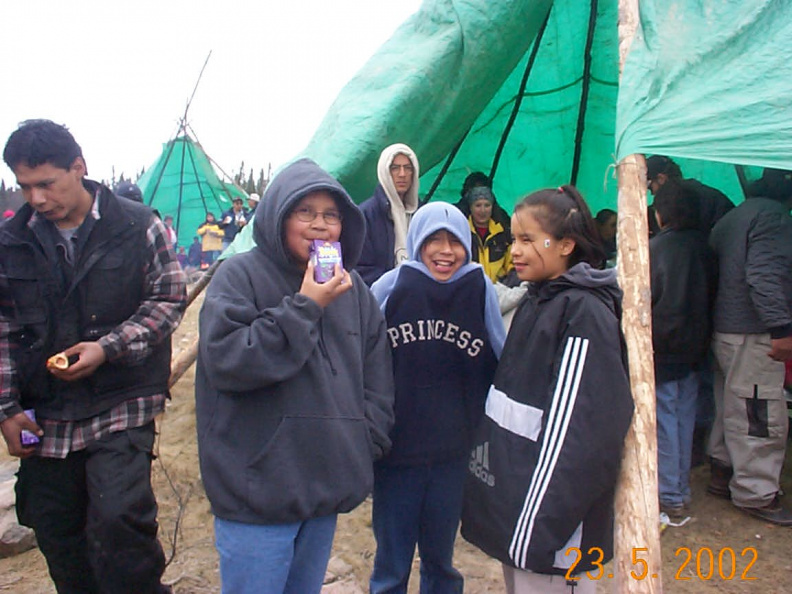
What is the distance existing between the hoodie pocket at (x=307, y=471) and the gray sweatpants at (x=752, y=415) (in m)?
2.59

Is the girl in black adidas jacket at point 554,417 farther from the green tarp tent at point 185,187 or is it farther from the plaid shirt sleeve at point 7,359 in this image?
the green tarp tent at point 185,187

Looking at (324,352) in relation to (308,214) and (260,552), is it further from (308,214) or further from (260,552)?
(260,552)

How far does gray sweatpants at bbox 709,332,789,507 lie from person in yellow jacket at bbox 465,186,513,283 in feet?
4.45

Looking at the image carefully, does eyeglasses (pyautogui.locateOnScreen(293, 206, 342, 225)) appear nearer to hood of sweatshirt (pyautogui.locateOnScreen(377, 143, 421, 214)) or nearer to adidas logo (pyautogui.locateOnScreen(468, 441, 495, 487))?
adidas logo (pyautogui.locateOnScreen(468, 441, 495, 487))

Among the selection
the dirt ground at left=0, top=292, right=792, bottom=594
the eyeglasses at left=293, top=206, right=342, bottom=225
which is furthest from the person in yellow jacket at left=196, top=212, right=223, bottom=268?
the eyeglasses at left=293, top=206, right=342, bottom=225

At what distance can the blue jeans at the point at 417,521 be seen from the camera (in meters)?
2.19

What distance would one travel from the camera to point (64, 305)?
2156mm

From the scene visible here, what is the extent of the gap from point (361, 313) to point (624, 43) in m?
2.17

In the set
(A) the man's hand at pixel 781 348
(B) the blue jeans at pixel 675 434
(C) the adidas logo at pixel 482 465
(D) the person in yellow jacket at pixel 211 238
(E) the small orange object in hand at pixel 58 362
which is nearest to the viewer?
(C) the adidas logo at pixel 482 465

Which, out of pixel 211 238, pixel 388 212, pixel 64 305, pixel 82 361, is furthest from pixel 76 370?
pixel 211 238

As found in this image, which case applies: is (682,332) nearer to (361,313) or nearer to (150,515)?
(361,313)

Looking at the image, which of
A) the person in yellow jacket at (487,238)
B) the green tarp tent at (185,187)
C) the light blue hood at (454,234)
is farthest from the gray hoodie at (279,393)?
the green tarp tent at (185,187)

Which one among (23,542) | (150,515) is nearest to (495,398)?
(150,515)

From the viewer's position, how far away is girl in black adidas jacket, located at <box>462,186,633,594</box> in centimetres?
167
